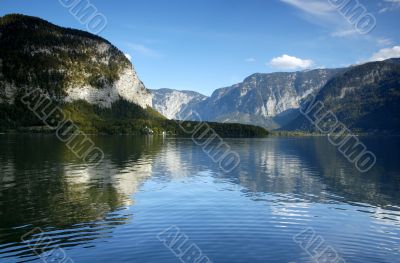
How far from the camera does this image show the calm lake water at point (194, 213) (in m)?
32.5

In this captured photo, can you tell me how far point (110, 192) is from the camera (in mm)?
57750

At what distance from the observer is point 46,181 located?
6669 centimetres

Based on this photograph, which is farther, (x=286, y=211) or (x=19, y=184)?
(x=19, y=184)

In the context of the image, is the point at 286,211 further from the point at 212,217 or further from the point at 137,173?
the point at 137,173

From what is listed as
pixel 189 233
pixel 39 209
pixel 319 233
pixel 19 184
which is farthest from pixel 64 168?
pixel 319 233

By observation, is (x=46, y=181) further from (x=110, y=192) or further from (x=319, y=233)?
(x=319, y=233)

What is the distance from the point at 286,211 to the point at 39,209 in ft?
89.8

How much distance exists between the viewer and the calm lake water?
32.5 metres

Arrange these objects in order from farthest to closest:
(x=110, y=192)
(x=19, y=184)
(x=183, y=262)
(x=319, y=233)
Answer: (x=19, y=184) → (x=110, y=192) → (x=319, y=233) → (x=183, y=262)

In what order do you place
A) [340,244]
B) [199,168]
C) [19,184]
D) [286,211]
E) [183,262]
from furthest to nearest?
[199,168], [19,184], [286,211], [340,244], [183,262]

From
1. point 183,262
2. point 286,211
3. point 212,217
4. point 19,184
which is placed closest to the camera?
point 183,262

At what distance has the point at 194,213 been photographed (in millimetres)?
46438

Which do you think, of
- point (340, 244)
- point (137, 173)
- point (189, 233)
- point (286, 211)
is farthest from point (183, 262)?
point (137, 173)

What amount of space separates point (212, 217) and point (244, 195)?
15655 mm
